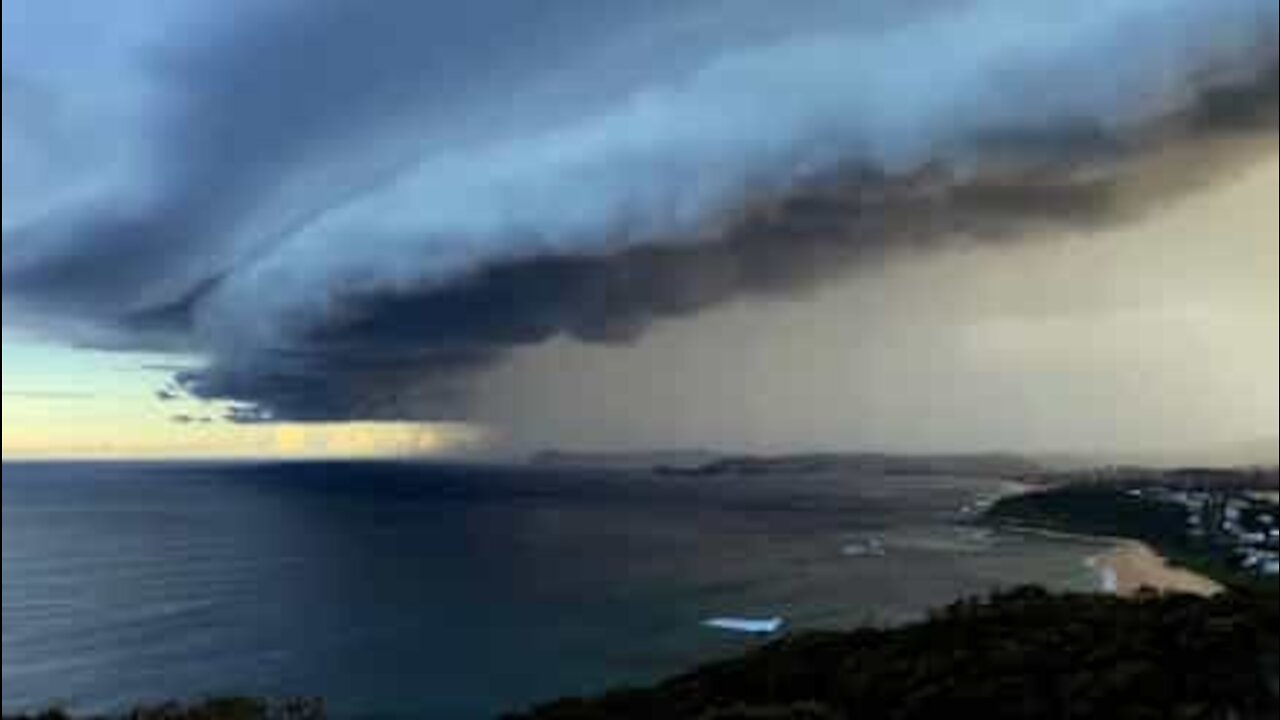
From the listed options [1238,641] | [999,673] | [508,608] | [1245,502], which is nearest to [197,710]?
[999,673]

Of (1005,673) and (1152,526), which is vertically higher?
(1005,673)

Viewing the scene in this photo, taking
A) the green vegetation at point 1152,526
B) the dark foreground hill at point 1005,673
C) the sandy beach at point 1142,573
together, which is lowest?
the sandy beach at point 1142,573

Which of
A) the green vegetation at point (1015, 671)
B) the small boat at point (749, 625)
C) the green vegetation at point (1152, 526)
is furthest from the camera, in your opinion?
the green vegetation at point (1152, 526)

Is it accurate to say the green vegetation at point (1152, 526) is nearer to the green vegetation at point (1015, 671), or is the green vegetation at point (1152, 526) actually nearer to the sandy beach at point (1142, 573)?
Answer: the sandy beach at point (1142, 573)

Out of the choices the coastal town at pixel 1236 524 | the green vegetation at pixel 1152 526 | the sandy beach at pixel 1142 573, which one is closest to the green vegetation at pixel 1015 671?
the sandy beach at pixel 1142 573

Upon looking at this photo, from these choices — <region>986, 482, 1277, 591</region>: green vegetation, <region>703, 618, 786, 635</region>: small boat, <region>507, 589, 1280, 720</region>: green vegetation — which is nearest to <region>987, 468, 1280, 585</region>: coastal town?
<region>986, 482, 1277, 591</region>: green vegetation

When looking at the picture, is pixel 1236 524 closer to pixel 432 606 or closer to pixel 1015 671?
pixel 432 606

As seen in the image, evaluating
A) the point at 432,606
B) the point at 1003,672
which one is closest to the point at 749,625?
the point at 432,606

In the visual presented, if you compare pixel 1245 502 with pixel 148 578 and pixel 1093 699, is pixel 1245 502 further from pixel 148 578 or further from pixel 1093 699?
pixel 1093 699
